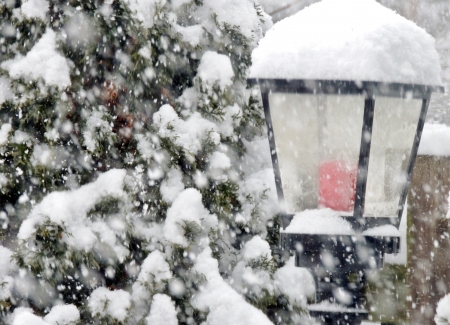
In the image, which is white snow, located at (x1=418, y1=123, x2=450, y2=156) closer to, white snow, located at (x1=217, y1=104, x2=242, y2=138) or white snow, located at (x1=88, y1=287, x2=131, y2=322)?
white snow, located at (x1=217, y1=104, x2=242, y2=138)

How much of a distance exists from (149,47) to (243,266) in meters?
1.55

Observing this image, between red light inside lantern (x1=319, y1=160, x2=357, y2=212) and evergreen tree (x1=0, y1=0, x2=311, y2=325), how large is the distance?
121 cm

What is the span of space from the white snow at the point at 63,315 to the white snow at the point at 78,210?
0.34 meters

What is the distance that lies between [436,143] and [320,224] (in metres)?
→ 1.76

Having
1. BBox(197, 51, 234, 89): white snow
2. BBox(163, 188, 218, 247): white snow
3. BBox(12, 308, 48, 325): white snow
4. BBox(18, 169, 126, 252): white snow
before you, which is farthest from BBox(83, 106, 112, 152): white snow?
BBox(12, 308, 48, 325): white snow

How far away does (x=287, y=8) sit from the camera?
506 cm

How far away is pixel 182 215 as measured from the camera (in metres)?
2.70

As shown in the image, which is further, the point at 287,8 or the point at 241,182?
the point at 287,8

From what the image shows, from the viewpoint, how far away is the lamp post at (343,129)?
1.38m

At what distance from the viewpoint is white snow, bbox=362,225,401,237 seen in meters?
1.52

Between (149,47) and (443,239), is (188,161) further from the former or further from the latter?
(443,239)

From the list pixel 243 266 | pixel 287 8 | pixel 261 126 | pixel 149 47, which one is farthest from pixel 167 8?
pixel 287 8

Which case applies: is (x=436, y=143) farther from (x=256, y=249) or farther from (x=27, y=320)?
(x=27, y=320)

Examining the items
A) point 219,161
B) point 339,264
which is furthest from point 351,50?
point 219,161
